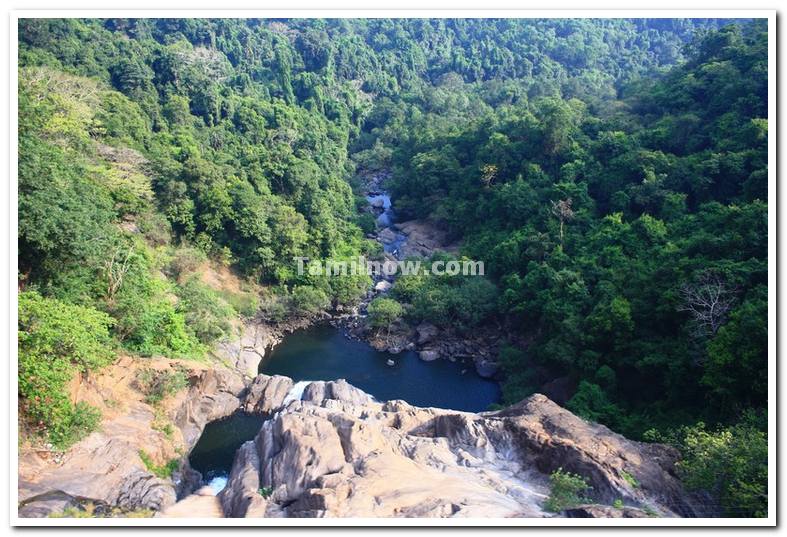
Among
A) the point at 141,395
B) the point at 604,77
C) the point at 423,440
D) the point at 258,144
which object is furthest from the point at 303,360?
the point at 604,77

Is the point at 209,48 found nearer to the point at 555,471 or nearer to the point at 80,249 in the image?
the point at 80,249

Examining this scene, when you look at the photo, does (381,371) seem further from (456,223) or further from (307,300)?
(456,223)

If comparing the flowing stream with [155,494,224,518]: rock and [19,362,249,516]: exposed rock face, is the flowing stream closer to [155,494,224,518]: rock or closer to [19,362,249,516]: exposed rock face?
[19,362,249,516]: exposed rock face

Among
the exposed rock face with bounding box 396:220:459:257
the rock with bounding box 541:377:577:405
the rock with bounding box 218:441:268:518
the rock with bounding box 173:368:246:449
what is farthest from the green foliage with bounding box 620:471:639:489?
the exposed rock face with bounding box 396:220:459:257

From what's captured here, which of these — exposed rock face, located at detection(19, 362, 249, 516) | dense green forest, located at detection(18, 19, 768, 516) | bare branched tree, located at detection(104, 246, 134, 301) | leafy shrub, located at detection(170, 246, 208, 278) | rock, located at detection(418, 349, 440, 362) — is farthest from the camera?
rock, located at detection(418, 349, 440, 362)

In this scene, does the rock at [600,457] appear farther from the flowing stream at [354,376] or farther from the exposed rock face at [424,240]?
the exposed rock face at [424,240]

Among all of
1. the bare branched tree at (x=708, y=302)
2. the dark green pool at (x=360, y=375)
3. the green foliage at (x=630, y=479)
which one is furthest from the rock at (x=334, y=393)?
the bare branched tree at (x=708, y=302)
